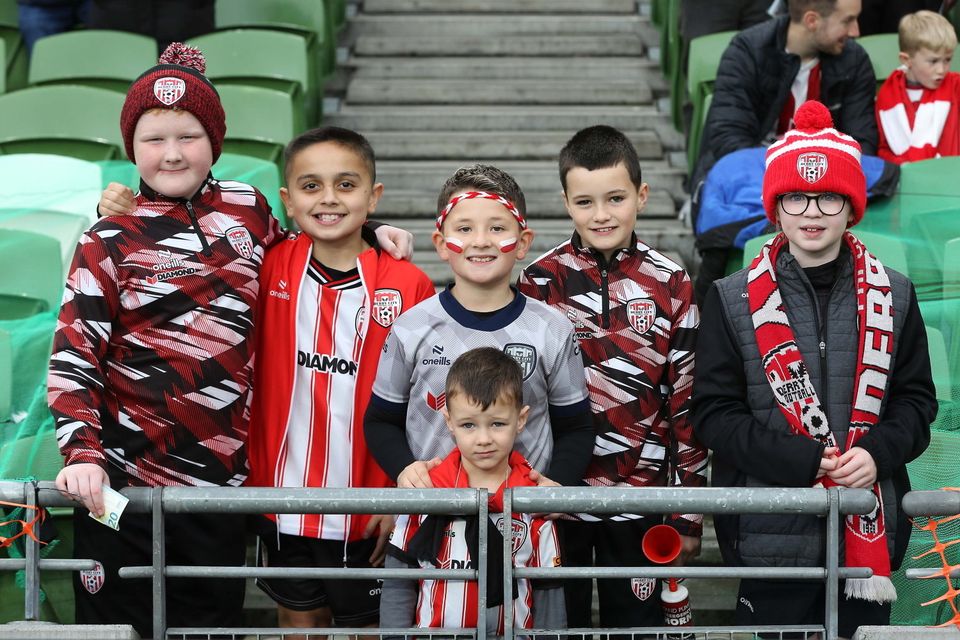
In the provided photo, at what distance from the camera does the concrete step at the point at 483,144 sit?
21.7 feet

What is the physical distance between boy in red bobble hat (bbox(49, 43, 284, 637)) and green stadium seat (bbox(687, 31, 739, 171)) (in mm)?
3453

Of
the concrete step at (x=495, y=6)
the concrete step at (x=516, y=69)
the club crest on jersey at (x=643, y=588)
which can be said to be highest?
the concrete step at (x=495, y=6)

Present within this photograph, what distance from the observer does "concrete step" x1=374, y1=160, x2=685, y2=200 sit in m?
6.29

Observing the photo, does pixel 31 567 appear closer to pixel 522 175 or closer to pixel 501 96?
pixel 522 175

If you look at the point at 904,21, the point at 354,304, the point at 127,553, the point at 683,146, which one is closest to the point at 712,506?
the point at 354,304

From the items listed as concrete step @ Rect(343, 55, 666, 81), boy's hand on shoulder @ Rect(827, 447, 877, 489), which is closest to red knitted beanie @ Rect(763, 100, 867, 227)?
boy's hand on shoulder @ Rect(827, 447, 877, 489)

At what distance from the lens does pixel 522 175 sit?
6.32 metres

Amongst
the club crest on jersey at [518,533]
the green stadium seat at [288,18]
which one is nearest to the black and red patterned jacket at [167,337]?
the club crest on jersey at [518,533]

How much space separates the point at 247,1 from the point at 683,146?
2.78 m

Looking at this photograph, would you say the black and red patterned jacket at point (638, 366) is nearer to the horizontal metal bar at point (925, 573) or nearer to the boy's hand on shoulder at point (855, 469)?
the boy's hand on shoulder at point (855, 469)

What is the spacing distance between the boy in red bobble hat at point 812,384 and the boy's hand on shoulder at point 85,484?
136 cm

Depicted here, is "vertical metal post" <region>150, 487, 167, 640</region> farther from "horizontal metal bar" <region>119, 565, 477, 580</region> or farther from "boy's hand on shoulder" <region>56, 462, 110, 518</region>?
"boy's hand on shoulder" <region>56, 462, 110, 518</region>

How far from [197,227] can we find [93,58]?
418cm

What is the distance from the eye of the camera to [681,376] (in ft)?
10.2
